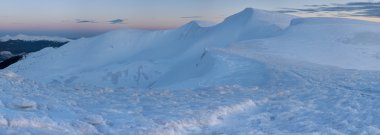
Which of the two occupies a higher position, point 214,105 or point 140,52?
point 214,105

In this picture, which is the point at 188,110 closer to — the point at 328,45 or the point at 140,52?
the point at 328,45

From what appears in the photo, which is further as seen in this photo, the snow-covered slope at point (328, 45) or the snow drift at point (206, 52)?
the snow-covered slope at point (328, 45)

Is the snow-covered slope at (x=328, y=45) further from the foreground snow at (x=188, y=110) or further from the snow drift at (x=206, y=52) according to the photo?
the foreground snow at (x=188, y=110)

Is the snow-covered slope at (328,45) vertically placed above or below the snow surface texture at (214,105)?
below

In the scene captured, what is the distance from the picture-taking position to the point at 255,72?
22750 millimetres

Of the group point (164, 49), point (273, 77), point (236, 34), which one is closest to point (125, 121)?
point (273, 77)

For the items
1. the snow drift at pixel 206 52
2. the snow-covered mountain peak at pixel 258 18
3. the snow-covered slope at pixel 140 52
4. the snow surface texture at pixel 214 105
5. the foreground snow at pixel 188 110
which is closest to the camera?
the foreground snow at pixel 188 110

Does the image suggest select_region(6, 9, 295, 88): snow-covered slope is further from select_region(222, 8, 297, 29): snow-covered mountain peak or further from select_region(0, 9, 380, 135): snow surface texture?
select_region(0, 9, 380, 135): snow surface texture

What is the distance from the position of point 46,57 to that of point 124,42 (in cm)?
1834

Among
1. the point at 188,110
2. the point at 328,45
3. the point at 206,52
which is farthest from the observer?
the point at 328,45

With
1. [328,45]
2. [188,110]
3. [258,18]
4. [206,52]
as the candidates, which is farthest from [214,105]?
[258,18]

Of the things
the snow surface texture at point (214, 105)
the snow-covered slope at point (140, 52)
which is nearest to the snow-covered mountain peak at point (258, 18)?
the snow-covered slope at point (140, 52)

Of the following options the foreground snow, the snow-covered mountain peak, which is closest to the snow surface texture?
the foreground snow

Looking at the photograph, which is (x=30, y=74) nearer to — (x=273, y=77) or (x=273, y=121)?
(x=273, y=77)
